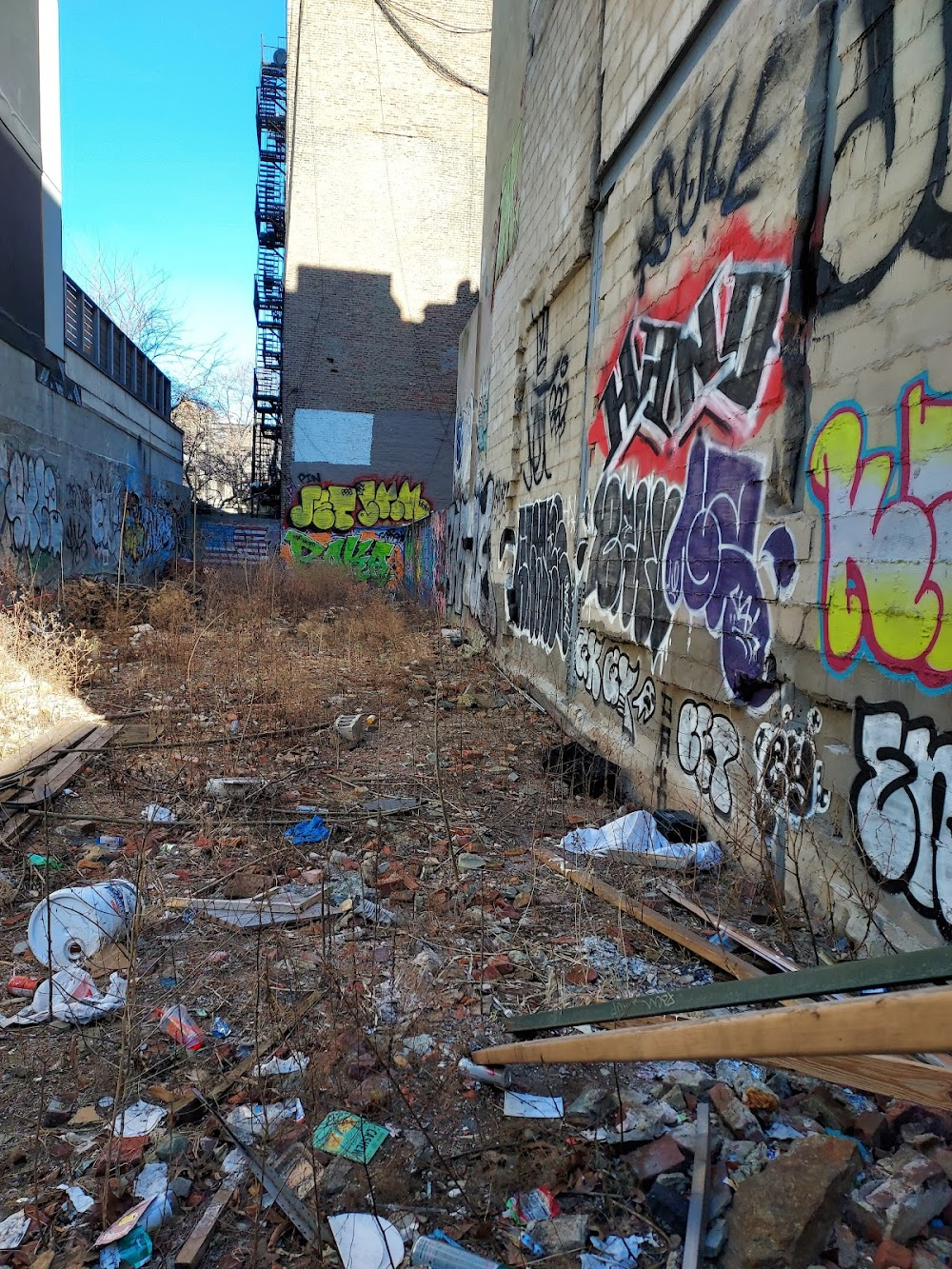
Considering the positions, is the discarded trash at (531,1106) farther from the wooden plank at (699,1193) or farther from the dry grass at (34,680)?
the dry grass at (34,680)

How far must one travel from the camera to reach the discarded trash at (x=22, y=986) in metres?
2.70

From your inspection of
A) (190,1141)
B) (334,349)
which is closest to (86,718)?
(190,1141)

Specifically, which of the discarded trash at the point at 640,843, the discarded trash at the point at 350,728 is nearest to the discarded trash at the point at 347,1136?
the discarded trash at the point at 640,843

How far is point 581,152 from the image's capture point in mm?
6551

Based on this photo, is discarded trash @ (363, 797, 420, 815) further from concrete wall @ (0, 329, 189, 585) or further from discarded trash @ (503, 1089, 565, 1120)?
concrete wall @ (0, 329, 189, 585)

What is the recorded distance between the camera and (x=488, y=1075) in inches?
87.3

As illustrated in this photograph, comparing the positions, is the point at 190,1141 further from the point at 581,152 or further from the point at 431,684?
the point at 581,152

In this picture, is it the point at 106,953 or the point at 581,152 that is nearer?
the point at 106,953

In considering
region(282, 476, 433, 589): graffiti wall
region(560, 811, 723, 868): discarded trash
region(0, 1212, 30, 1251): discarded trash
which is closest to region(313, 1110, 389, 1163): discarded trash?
region(0, 1212, 30, 1251): discarded trash

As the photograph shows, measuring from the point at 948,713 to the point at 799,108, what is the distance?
8.92 ft

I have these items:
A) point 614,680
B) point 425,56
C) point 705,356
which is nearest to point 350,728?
point 614,680

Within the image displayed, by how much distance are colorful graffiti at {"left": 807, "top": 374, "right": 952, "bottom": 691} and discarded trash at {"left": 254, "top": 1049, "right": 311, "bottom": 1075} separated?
2.34 m

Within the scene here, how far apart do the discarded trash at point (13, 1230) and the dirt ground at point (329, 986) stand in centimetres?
2

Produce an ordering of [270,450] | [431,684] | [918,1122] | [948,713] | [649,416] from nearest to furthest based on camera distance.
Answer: [918,1122]
[948,713]
[649,416]
[431,684]
[270,450]
